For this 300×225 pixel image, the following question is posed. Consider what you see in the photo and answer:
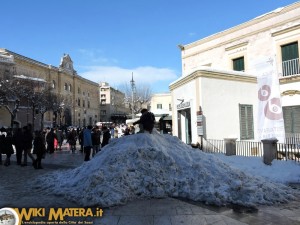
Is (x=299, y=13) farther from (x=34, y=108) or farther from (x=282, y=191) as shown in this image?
(x=34, y=108)

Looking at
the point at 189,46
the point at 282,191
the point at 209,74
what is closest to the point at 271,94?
the point at 209,74

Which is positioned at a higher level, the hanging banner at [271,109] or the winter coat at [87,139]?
the hanging banner at [271,109]

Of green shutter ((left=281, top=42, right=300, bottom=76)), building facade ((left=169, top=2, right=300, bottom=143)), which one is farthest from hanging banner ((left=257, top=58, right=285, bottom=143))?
green shutter ((left=281, top=42, right=300, bottom=76))

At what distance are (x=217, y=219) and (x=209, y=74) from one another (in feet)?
35.9

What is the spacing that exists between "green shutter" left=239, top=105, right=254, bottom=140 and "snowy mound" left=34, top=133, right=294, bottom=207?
866 cm

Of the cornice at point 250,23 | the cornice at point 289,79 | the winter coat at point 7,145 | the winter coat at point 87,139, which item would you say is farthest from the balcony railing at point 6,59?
the cornice at point 289,79

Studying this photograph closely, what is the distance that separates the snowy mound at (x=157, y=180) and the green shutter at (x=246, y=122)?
8658 mm

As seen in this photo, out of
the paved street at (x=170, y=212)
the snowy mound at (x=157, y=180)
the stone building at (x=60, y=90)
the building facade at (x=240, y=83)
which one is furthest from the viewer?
the stone building at (x=60, y=90)

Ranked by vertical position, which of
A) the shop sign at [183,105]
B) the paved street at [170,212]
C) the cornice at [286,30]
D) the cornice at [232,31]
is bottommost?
the paved street at [170,212]

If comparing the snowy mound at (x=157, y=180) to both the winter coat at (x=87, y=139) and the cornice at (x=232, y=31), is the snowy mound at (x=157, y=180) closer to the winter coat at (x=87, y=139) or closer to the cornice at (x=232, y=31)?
the winter coat at (x=87, y=139)

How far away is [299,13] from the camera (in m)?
18.0

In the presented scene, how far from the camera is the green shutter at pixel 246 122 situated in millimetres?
16438

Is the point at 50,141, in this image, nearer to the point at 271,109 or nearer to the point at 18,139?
the point at 18,139

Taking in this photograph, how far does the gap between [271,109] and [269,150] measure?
259 cm
